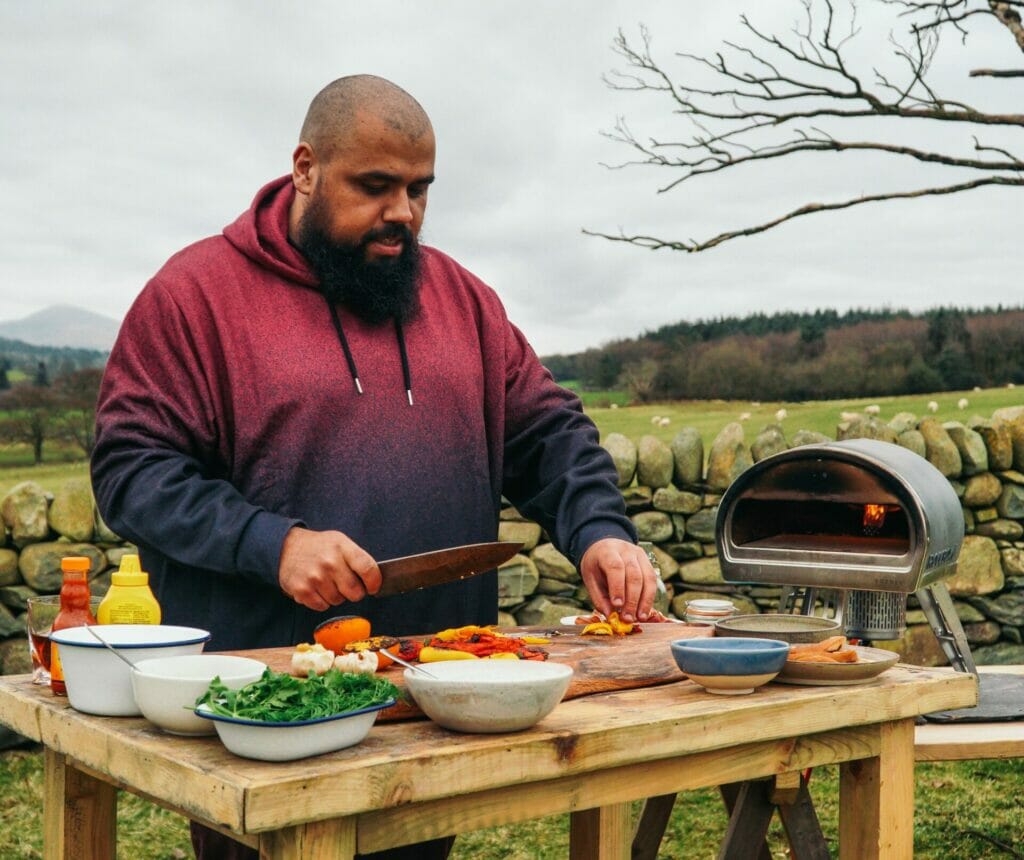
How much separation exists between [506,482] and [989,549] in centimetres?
448

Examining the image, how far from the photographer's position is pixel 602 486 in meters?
3.15

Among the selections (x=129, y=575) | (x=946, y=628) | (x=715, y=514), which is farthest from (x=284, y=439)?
(x=715, y=514)

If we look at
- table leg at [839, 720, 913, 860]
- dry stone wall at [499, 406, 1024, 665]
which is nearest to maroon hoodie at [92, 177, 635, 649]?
table leg at [839, 720, 913, 860]

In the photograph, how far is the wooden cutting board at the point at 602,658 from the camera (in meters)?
2.25

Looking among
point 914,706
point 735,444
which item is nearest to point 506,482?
point 914,706

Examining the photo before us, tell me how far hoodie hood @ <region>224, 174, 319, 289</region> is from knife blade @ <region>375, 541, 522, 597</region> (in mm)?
895

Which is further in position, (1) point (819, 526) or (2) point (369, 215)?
(1) point (819, 526)

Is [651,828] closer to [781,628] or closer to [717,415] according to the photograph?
[781,628]

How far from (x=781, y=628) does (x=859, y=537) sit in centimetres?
182

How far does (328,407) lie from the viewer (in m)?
2.93

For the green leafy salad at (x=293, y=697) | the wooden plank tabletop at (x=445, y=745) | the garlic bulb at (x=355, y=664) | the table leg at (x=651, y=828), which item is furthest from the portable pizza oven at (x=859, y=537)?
the green leafy salad at (x=293, y=697)

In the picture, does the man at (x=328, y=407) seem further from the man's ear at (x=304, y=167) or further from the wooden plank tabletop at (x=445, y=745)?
the wooden plank tabletop at (x=445, y=745)

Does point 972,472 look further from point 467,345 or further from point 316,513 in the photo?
point 316,513

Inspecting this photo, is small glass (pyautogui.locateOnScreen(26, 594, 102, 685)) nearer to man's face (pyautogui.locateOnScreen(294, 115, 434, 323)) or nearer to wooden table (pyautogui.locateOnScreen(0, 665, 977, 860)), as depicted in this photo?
wooden table (pyautogui.locateOnScreen(0, 665, 977, 860))
